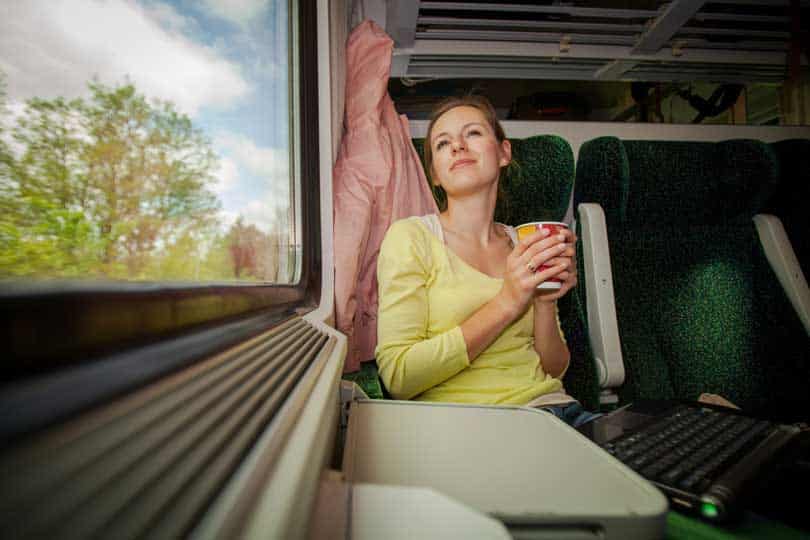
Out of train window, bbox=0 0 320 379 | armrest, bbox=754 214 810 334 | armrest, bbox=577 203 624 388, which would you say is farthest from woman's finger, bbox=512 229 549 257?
armrest, bbox=754 214 810 334

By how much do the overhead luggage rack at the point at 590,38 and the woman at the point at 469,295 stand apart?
2.61ft

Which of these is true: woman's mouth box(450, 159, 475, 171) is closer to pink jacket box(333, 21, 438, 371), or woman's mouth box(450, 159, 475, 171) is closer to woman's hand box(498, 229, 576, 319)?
pink jacket box(333, 21, 438, 371)

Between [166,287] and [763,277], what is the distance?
1.74 meters

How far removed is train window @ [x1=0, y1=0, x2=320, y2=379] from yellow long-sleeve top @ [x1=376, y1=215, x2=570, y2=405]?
0.25m

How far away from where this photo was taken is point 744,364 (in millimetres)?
1310

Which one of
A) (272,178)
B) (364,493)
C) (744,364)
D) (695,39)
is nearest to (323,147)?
(272,178)

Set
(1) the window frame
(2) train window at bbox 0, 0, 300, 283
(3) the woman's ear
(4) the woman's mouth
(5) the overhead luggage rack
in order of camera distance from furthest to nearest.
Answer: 1. (5) the overhead luggage rack
2. (3) the woman's ear
3. (4) the woman's mouth
4. (2) train window at bbox 0, 0, 300, 283
5. (1) the window frame

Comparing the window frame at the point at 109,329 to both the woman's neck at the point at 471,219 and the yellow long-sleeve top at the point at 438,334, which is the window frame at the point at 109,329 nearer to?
the yellow long-sleeve top at the point at 438,334

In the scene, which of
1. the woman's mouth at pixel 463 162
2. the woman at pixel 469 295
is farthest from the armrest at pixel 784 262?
the woman's mouth at pixel 463 162

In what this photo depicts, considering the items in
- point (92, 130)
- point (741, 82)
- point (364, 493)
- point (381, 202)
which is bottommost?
point (364, 493)

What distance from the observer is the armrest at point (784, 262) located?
1.26 meters

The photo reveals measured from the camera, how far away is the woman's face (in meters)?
1.07

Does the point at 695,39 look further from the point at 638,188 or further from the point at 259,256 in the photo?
the point at 259,256

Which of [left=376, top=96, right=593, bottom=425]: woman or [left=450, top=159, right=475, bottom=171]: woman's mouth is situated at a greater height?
[left=450, top=159, right=475, bottom=171]: woman's mouth
